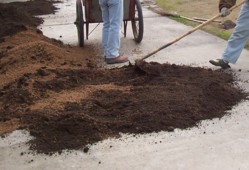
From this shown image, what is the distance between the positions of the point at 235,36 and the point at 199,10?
3.62 meters

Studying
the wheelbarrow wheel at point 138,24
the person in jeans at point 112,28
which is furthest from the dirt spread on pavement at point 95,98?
the wheelbarrow wheel at point 138,24

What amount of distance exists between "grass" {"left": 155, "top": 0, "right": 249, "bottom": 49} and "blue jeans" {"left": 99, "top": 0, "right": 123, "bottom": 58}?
2265 millimetres

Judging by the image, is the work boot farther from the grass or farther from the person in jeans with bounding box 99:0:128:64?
the grass

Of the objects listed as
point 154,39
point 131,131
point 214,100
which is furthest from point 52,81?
point 154,39

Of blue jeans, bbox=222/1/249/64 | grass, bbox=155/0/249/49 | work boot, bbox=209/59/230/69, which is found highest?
blue jeans, bbox=222/1/249/64

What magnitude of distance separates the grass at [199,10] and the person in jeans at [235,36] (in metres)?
1.62

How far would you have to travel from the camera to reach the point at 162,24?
8.73 meters

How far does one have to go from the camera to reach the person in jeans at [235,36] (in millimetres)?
5793

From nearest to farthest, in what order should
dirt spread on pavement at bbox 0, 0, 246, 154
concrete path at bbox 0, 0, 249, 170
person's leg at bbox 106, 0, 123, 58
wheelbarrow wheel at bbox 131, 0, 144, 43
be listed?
1. concrete path at bbox 0, 0, 249, 170
2. dirt spread on pavement at bbox 0, 0, 246, 154
3. person's leg at bbox 106, 0, 123, 58
4. wheelbarrow wheel at bbox 131, 0, 144, 43

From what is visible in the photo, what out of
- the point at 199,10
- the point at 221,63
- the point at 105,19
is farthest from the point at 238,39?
the point at 199,10

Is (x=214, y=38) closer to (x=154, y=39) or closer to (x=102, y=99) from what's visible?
(x=154, y=39)

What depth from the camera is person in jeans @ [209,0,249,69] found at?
19.0 ft

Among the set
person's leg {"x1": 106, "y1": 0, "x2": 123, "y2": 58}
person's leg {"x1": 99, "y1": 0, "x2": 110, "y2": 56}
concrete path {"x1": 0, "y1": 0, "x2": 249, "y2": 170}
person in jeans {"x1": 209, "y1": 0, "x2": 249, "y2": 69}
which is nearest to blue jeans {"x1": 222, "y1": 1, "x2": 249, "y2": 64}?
person in jeans {"x1": 209, "y1": 0, "x2": 249, "y2": 69}

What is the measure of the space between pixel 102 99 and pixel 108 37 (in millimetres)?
1803
